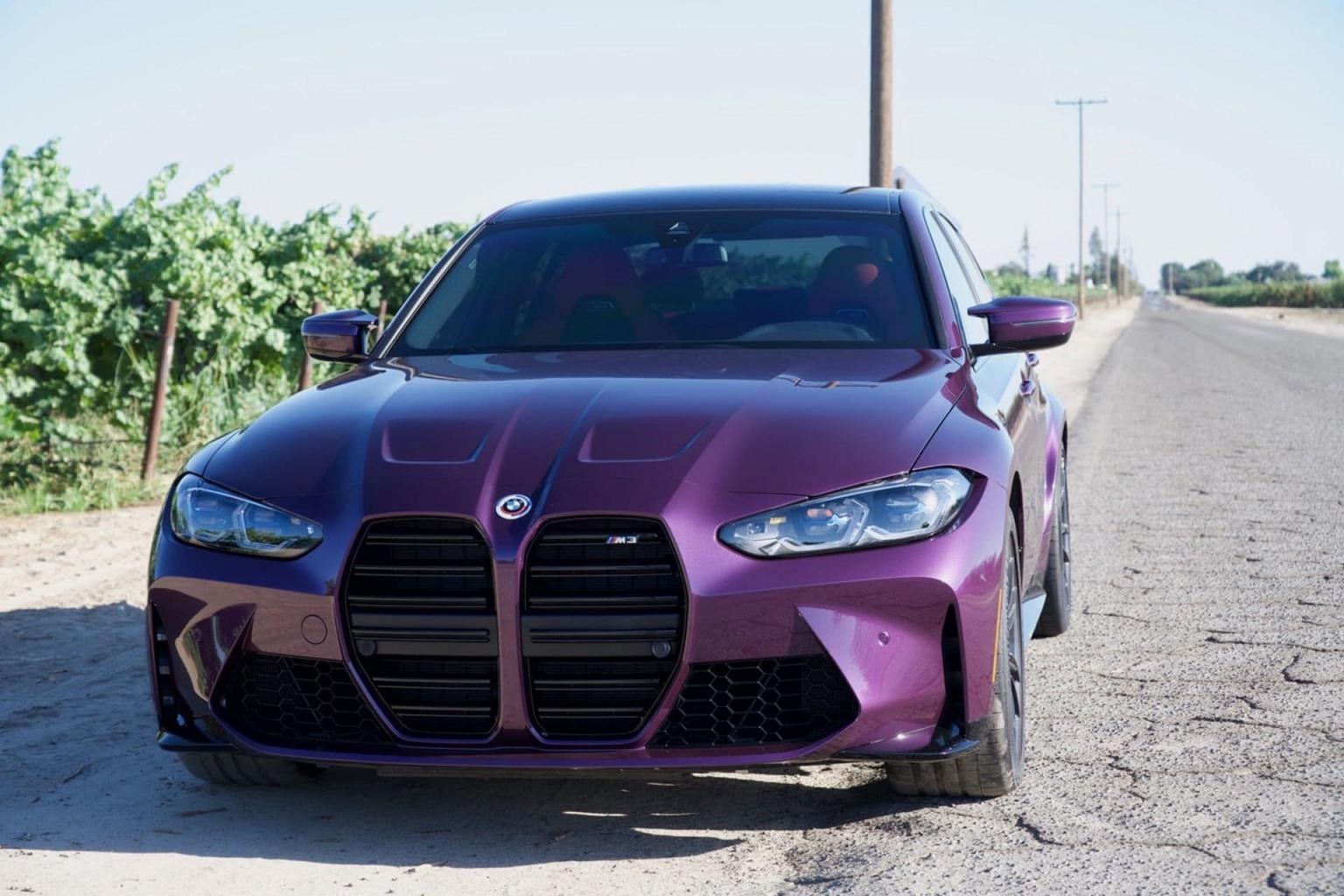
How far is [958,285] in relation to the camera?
494cm

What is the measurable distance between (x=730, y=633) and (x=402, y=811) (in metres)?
1.11

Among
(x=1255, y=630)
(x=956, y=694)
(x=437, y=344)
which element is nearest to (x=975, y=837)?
(x=956, y=694)

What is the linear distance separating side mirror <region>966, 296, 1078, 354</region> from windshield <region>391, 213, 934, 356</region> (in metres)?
0.19

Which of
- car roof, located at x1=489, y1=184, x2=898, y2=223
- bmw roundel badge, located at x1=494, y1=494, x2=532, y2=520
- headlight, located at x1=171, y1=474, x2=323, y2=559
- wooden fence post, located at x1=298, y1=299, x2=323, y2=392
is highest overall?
car roof, located at x1=489, y1=184, x2=898, y2=223

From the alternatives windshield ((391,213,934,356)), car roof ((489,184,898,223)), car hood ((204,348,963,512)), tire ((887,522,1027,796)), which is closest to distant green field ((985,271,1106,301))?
car roof ((489,184,898,223))

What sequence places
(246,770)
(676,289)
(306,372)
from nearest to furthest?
(246,770) → (676,289) → (306,372)

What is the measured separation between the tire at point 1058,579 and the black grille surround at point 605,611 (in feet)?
8.11

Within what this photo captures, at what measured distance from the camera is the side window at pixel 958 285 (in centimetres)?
459

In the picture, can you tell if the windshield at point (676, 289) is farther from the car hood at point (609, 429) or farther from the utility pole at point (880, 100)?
the utility pole at point (880, 100)

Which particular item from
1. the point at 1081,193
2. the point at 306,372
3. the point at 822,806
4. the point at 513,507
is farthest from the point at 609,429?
the point at 1081,193

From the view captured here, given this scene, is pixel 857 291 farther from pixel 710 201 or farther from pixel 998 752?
pixel 998 752

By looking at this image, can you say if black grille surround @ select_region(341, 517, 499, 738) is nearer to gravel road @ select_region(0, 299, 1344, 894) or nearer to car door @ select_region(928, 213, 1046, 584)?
gravel road @ select_region(0, 299, 1344, 894)

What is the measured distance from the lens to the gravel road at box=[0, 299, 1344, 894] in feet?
10.7

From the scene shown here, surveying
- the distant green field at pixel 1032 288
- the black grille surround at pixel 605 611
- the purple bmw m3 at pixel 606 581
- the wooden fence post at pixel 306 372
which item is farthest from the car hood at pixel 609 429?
the distant green field at pixel 1032 288
